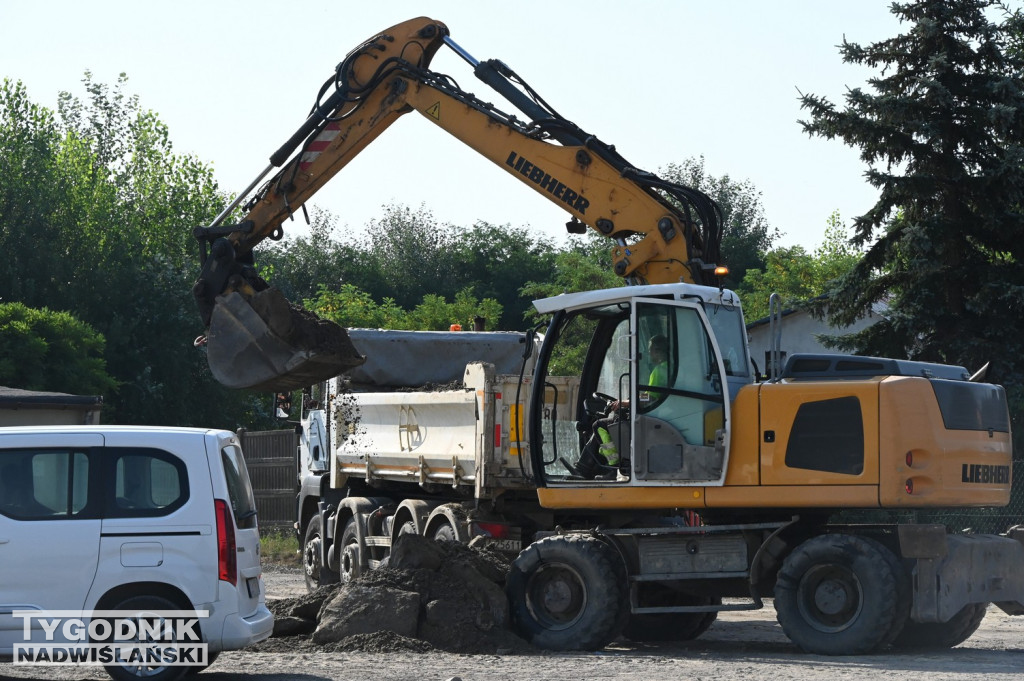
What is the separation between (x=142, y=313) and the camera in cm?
4197

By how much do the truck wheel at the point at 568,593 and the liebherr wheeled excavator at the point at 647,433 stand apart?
0.02m

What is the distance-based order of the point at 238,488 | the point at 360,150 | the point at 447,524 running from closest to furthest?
the point at 238,488 → the point at 447,524 → the point at 360,150

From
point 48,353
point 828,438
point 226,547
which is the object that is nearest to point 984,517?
point 828,438

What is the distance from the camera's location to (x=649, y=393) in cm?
1129

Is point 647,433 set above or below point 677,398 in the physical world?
below

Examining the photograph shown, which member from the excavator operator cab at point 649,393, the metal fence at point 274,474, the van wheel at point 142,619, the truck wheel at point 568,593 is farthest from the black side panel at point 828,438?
the metal fence at point 274,474

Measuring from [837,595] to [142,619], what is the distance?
532cm

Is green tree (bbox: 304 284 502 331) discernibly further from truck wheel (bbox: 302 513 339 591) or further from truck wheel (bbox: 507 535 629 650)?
truck wheel (bbox: 507 535 629 650)

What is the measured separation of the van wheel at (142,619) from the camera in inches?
350

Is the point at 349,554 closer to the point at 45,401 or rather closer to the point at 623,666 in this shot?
the point at 623,666

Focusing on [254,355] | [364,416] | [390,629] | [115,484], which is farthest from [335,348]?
[115,484]

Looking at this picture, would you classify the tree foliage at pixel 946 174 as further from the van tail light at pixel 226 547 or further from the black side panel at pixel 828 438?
the van tail light at pixel 226 547

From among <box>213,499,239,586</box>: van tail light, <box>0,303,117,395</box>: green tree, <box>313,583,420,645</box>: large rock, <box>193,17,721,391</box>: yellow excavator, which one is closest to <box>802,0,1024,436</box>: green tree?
<box>193,17,721,391</box>: yellow excavator

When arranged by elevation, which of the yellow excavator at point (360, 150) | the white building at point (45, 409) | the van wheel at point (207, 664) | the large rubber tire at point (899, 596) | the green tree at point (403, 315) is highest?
the green tree at point (403, 315)
